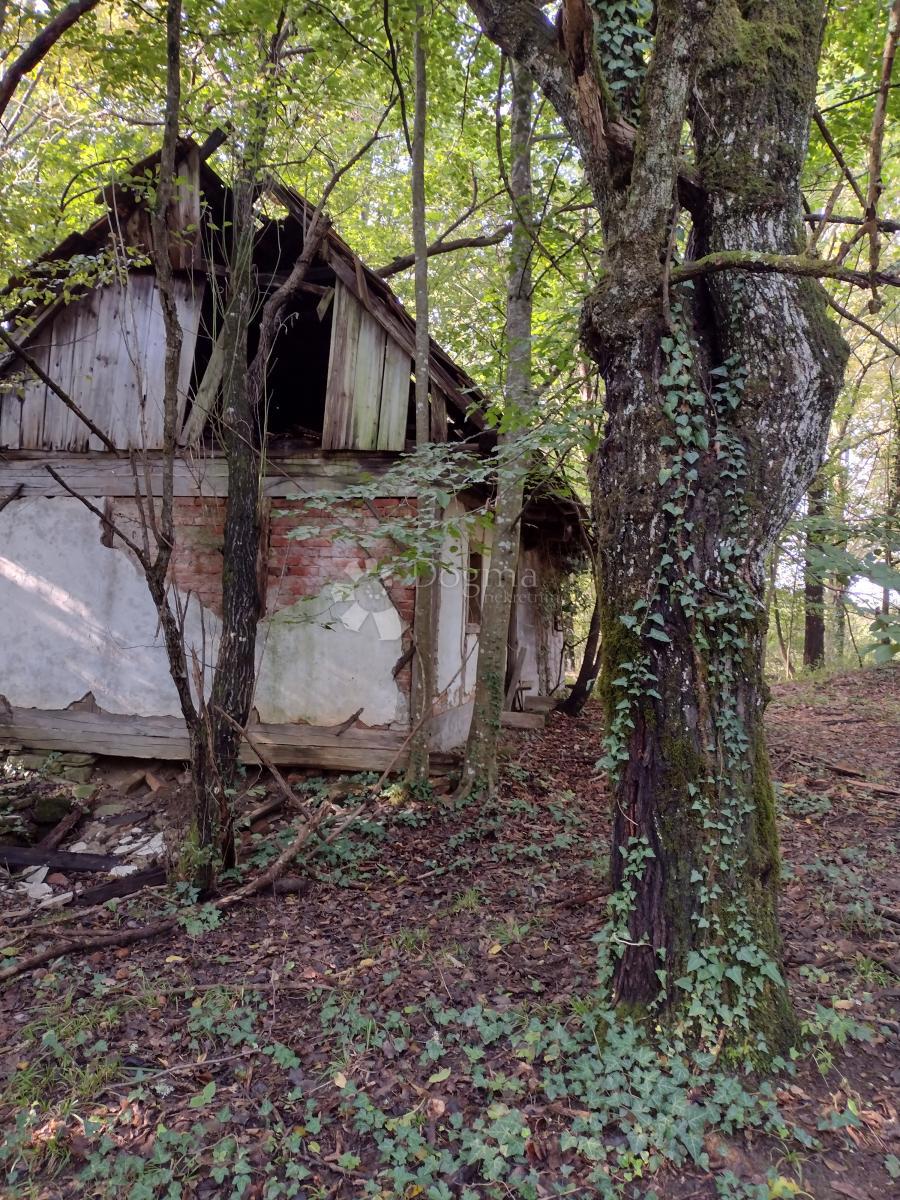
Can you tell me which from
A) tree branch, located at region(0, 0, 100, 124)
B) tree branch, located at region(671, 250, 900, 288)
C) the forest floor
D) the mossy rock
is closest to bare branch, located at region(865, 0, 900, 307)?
tree branch, located at region(671, 250, 900, 288)

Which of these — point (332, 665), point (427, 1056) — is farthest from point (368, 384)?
point (427, 1056)

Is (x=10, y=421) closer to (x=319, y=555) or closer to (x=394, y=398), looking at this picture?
(x=319, y=555)

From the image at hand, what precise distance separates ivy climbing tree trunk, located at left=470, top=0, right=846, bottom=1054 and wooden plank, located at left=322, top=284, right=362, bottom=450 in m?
4.16

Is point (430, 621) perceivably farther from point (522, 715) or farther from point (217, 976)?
point (217, 976)

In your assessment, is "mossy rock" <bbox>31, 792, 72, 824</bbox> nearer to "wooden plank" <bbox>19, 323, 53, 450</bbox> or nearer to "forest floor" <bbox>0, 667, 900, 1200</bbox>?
"forest floor" <bbox>0, 667, 900, 1200</bbox>

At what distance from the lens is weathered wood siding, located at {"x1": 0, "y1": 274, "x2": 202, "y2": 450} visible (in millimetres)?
7328

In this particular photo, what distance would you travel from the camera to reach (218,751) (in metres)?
5.36

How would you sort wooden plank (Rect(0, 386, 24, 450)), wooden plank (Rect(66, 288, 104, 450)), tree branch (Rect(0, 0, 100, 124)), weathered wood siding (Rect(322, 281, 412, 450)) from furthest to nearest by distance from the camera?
wooden plank (Rect(0, 386, 24, 450)) → wooden plank (Rect(66, 288, 104, 450)) → weathered wood siding (Rect(322, 281, 412, 450)) → tree branch (Rect(0, 0, 100, 124))

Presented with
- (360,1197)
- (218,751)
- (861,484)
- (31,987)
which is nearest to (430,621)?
(218,751)

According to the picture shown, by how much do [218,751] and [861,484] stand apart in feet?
47.6

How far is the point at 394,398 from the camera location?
22.7 ft

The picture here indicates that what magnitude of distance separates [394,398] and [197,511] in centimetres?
229

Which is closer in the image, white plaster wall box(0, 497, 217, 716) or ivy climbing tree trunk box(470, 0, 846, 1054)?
ivy climbing tree trunk box(470, 0, 846, 1054)

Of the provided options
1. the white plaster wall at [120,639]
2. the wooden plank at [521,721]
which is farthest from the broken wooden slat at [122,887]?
the wooden plank at [521,721]
